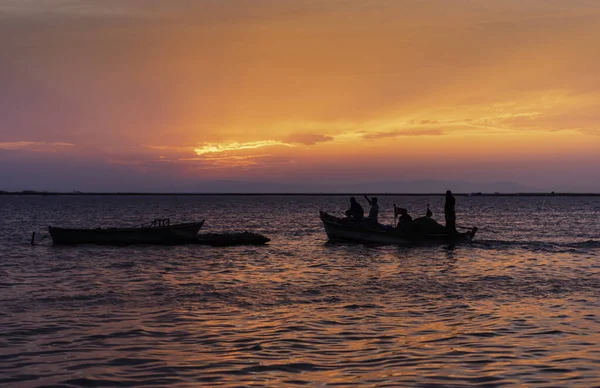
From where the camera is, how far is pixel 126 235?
37.5 m

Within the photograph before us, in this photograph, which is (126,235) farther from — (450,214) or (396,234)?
(450,214)

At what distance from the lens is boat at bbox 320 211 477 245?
34.7m

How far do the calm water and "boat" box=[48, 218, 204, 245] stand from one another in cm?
1095

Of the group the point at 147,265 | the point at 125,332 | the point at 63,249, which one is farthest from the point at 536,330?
the point at 63,249

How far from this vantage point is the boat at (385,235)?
114 ft

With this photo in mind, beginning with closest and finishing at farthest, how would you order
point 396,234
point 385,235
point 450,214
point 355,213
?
point 396,234 < point 385,235 < point 450,214 < point 355,213

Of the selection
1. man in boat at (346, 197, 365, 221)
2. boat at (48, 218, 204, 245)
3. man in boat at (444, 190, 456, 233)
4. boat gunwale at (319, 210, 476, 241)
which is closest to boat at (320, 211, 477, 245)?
boat gunwale at (319, 210, 476, 241)

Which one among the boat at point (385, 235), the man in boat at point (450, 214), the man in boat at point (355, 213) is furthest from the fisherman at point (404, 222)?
the man in boat at point (355, 213)

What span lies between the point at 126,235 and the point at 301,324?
87.9ft

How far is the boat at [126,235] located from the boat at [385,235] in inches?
369

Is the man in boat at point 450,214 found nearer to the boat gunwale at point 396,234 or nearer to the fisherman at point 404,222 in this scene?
the boat gunwale at point 396,234

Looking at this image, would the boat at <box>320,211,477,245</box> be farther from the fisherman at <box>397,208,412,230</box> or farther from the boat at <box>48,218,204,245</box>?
the boat at <box>48,218,204,245</box>

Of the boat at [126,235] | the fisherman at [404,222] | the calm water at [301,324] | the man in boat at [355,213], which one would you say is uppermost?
the man in boat at [355,213]

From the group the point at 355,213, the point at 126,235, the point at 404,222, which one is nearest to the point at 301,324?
the point at 404,222
